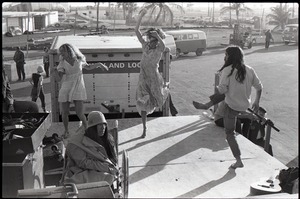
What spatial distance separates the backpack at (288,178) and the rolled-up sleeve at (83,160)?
2029 millimetres

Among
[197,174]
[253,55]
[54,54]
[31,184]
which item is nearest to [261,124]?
[197,174]

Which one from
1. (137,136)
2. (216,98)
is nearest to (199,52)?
(137,136)

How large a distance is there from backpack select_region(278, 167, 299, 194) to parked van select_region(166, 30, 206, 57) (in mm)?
22079

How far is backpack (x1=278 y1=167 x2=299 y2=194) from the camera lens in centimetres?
477

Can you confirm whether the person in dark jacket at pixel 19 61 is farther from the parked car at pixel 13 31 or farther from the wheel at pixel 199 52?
the parked car at pixel 13 31

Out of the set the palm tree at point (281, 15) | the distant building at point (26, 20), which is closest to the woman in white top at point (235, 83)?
the distant building at point (26, 20)

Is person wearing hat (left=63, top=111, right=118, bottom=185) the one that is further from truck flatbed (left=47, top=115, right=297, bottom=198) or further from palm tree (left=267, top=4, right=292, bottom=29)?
palm tree (left=267, top=4, right=292, bottom=29)

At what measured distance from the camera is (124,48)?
8164 millimetres

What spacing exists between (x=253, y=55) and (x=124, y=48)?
68.6ft

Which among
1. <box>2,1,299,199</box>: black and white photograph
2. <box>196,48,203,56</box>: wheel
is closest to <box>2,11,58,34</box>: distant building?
<box>196,48,203,56</box>: wheel

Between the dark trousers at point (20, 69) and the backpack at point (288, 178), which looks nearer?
the backpack at point (288, 178)

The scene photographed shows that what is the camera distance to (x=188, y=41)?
27.1m

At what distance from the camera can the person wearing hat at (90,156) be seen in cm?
417

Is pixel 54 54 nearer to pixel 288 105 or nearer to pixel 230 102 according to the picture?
pixel 230 102
